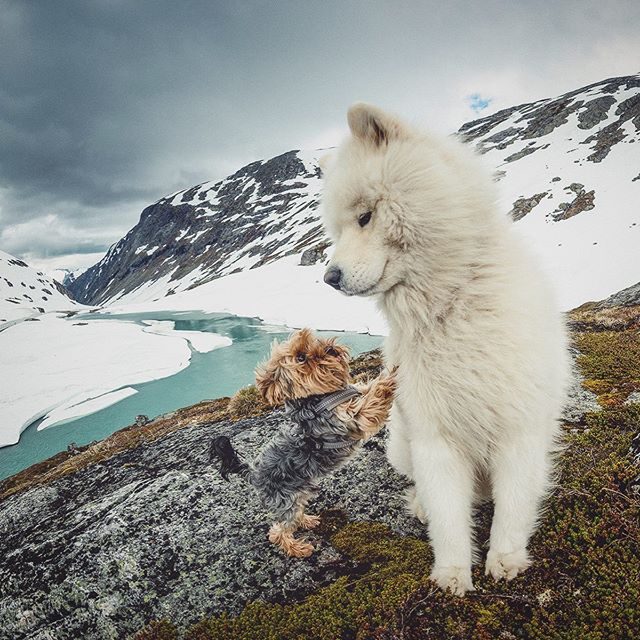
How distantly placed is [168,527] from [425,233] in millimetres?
4120

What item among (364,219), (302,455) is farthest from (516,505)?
(364,219)

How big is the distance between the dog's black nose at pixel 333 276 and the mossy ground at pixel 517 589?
2318 millimetres

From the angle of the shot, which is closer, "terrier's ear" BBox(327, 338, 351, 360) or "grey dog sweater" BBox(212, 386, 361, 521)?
"grey dog sweater" BBox(212, 386, 361, 521)

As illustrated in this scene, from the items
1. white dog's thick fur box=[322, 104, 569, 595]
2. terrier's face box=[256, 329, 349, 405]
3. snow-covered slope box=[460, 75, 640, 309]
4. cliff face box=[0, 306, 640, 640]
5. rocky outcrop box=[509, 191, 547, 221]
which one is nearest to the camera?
cliff face box=[0, 306, 640, 640]

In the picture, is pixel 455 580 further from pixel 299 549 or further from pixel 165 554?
pixel 165 554

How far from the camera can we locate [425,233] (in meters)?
2.62

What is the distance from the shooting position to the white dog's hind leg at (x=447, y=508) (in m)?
2.72

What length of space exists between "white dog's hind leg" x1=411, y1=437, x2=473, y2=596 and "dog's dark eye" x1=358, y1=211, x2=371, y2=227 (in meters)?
1.70

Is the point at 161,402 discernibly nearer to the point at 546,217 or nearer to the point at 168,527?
the point at 168,527

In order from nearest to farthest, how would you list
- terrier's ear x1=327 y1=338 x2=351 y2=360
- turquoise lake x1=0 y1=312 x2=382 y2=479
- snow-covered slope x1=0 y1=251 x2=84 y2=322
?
terrier's ear x1=327 y1=338 x2=351 y2=360
turquoise lake x1=0 y1=312 x2=382 y2=479
snow-covered slope x1=0 y1=251 x2=84 y2=322

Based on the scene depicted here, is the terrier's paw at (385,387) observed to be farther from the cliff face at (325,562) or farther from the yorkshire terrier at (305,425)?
the cliff face at (325,562)

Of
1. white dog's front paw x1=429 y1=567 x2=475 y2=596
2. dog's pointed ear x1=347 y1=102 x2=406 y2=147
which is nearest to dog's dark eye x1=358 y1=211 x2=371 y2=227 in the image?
dog's pointed ear x1=347 y1=102 x2=406 y2=147

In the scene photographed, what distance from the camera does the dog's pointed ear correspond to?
2709mm

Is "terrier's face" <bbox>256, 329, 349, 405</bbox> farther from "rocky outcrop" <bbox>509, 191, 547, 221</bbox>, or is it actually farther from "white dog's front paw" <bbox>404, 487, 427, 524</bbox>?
"rocky outcrop" <bbox>509, 191, 547, 221</bbox>
